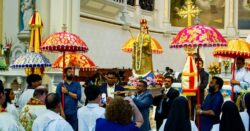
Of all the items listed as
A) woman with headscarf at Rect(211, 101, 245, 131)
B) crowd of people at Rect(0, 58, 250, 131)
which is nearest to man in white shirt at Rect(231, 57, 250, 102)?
crowd of people at Rect(0, 58, 250, 131)

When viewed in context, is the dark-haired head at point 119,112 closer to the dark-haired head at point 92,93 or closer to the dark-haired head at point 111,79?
the dark-haired head at point 92,93

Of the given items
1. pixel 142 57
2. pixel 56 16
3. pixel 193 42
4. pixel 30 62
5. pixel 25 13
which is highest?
pixel 25 13

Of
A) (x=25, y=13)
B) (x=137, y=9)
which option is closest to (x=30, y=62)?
(x=25, y=13)

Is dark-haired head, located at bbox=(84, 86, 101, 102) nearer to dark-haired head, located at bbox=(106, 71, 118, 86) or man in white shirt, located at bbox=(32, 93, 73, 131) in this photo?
man in white shirt, located at bbox=(32, 93, 73, 131)

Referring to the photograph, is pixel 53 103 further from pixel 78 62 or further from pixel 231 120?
pixel 78 62

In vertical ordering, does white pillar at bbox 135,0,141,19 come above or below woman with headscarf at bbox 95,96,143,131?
above

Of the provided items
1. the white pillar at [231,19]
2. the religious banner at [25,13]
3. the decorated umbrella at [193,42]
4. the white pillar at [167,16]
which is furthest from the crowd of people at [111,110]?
the white pillar at [231,19]

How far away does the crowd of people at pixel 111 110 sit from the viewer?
4496mm

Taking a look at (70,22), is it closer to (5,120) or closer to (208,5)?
(5,120)

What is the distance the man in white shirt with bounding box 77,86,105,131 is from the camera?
578 centimetres

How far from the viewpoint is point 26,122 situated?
6.33m

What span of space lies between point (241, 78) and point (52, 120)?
14.1 ft

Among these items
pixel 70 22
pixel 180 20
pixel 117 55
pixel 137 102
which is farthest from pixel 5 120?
pixel 180 20

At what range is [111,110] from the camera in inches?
172
